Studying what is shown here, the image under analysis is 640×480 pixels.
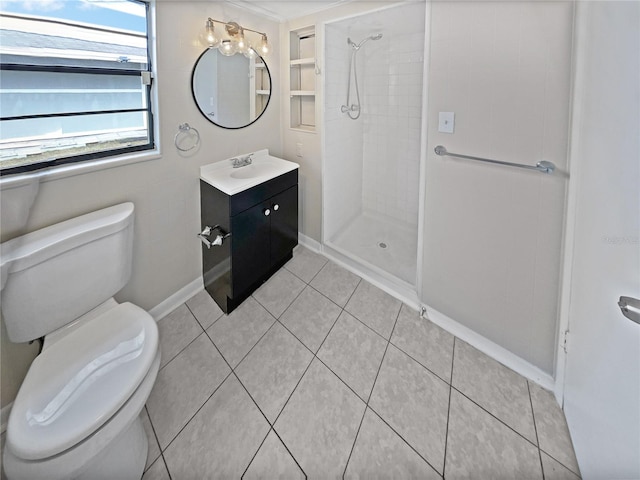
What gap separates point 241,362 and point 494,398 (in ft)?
4.31

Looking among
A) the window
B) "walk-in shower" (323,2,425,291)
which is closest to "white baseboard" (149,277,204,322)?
the window

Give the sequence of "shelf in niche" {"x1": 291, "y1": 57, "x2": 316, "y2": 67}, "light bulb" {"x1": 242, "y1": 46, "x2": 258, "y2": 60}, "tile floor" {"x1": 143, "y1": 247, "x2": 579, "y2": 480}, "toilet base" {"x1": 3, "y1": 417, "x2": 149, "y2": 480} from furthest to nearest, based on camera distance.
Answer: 1. "shelf in niche" {"x1": 291, "y1": 57, "x2": 316, "y2": 67}
2. "light bulb" {"x1": 242, "y1": 46, "x2": 258, "y2": 60}
3. "tile floor" {"x1": 143, "y1": 247, "x2": 579, "y2": 480}
4. "toilet base" {"x1": 3, "y1": 417, "x2": 149, "y2": 480}

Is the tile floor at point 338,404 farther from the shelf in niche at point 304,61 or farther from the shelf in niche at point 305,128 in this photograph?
the shelf in niche at point 304,61

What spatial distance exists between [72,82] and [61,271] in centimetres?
92

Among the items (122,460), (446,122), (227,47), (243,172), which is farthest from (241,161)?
(122,460)

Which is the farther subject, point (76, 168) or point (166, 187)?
point (166, 187)

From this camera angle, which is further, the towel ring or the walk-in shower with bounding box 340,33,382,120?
the walk-in shower with bounding box 340,33,382,120

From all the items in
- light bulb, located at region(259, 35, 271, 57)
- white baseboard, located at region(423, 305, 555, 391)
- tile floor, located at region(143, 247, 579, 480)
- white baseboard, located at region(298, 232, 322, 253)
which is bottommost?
tile floor, located at region(143, 247, 579, 480)

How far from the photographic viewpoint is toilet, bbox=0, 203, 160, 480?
3.09 feet

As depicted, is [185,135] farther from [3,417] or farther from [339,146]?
[3,417]

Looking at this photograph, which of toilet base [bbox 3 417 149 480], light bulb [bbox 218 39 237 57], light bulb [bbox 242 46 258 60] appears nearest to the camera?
toilet base [bbox 3 417 149 480]

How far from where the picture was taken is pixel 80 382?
42.9 inches

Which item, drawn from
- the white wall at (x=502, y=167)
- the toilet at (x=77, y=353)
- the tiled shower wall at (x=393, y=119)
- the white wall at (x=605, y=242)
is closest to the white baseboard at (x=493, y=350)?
the white wall at (x=502, y=167)

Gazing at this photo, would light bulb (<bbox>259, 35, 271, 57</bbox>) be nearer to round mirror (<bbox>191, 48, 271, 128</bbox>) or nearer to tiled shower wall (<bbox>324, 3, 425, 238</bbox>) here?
round mirror (<bbox>191, 48, 271, 128</bbox>)
